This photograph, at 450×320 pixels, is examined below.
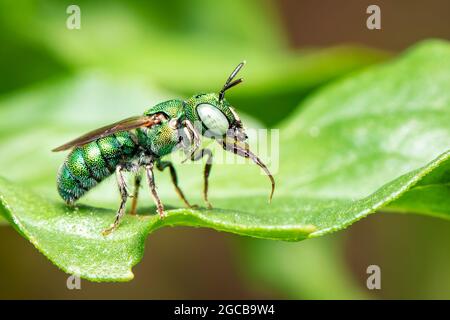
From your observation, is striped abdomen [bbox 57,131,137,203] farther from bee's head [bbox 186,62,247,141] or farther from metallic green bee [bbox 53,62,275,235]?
bee's head [bbox 186,62,247,141]

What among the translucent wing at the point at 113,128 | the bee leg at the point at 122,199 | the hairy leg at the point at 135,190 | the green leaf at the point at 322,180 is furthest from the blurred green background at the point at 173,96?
the green leaf at the point at 322,180

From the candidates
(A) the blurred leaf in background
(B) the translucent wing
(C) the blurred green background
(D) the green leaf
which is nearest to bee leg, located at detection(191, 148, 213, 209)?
(D) the green leaf

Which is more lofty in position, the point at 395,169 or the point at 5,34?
the point at 5,34

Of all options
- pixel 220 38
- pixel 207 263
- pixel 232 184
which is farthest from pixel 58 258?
pixel 207 263

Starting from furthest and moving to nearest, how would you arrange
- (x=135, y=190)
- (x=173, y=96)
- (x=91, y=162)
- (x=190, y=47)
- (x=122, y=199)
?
1. (x=190, y=47)
2. (x=173, y=96)
3. (x=135, y=190)
4. (x=91, y=162)
5. (x=122, y=199)

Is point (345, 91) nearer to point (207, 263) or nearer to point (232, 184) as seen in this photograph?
point (232, 184)

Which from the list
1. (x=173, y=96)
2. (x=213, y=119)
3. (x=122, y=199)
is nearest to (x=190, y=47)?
(x=173, y=96)

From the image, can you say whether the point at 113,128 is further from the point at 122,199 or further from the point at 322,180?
the point at 322,180
